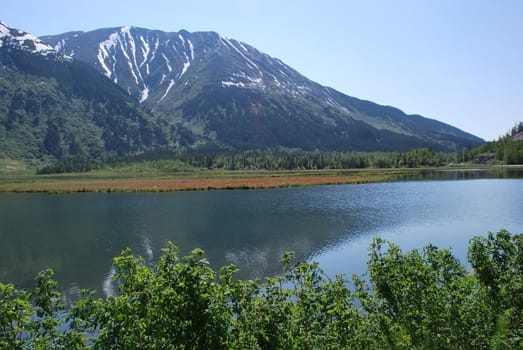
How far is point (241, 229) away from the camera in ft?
170

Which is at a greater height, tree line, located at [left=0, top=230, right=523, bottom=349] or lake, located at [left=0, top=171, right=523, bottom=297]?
tree line, located at [left=0, top=230, right=523, bottom=349]

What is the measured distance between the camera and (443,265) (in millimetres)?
15172

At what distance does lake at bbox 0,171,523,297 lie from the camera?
1409 inches

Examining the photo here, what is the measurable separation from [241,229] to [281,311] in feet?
131

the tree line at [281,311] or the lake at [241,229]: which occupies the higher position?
the tree line at [281,311]

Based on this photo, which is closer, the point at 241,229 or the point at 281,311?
the point at 281,311

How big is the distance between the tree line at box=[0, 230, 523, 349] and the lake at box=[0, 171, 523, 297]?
16957 millimetres

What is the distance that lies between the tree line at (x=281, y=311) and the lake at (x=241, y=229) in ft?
55.6

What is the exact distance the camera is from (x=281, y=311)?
12.0 m

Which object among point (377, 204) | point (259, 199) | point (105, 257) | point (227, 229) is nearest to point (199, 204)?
point (259, 199)

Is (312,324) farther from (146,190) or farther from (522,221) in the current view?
(146,190)

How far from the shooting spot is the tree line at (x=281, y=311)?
36.3 feet

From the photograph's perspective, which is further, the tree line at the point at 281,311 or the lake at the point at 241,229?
the lake at the point at 241,229

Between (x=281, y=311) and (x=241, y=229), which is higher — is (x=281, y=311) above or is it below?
above
